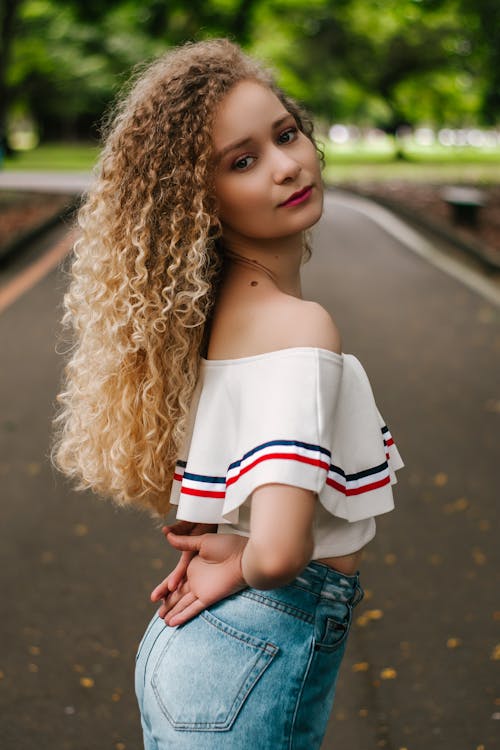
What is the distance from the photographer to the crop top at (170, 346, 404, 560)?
1510 millimetres

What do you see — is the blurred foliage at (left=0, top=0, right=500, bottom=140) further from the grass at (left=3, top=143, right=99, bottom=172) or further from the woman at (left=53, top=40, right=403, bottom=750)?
the woman at (left=53, top=40, right=403, bottom=750)

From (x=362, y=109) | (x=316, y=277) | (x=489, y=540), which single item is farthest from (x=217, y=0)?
(x=362, y=109)

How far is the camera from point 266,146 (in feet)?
5.61

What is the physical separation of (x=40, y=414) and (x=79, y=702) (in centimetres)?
364

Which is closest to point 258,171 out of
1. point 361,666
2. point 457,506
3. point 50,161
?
point 361,666

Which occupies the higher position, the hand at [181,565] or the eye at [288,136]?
the eye at [288,136]

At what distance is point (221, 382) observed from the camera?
65.9 inches

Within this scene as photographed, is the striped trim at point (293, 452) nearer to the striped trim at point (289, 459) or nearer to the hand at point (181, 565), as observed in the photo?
the striped trim at point (289, 459)

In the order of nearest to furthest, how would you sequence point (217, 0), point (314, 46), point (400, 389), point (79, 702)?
point (79, 702) → point (400, 389) → point (217, 0) → point (314, 46)

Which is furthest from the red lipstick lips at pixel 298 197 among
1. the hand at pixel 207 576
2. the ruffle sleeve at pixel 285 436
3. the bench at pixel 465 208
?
the bench at pixel 465 208

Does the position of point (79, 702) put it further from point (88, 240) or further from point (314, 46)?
point (314, 46)

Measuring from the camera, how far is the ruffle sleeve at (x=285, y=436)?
151cm

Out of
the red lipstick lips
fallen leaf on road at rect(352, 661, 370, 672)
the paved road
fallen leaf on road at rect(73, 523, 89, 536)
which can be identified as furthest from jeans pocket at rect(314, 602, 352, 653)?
fallen leaf on road at rect(73, 523, 89, 536)

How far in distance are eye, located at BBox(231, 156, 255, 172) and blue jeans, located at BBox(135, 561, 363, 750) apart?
0.69 m
